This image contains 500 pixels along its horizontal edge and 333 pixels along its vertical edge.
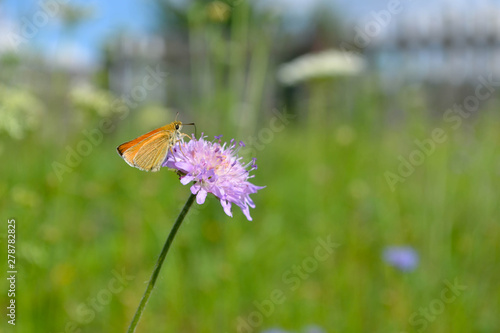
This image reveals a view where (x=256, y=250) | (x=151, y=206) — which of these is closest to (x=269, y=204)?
(x=256, y=250)

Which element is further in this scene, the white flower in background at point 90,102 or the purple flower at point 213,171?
the white flower in background at point 90,102

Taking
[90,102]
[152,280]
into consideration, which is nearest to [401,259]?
[152,280]

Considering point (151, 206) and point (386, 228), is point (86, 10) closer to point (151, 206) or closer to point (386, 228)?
point (151, 206)

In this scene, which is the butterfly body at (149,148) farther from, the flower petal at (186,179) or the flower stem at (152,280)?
the flower stem at (152,280)

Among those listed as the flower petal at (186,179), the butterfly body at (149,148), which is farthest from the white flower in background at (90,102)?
the flower petal at (186,179)

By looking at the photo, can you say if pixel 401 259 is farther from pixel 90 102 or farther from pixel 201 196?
pixel 90 102

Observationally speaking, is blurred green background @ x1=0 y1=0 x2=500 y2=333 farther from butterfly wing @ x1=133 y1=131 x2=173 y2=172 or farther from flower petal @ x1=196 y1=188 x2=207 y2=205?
flower petal @ x1=196 y1=188 x2=207 y2=205

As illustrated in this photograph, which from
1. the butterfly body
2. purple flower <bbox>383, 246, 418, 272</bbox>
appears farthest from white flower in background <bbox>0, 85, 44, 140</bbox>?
purple flower <bbox>383, 246, 418, 272</bbox>
